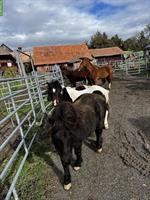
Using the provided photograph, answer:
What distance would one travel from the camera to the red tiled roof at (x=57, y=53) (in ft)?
128

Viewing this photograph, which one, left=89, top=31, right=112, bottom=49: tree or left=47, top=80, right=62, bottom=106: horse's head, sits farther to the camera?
left=89, top=31, right=112, bottom=49: tree

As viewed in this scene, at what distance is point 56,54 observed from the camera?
40.8 m

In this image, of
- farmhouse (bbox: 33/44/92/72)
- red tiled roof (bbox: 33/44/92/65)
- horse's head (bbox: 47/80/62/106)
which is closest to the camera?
horse's head (bbox: 47/80/62/106)

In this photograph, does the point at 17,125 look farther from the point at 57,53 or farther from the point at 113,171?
the point at 57,53

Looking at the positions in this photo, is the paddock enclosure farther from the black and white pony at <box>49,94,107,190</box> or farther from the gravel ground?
the black and white pony at <box>49,94,107,190</box>

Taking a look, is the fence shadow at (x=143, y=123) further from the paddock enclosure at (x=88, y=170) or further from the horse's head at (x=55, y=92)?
the horse's head at (x=55, y=92)

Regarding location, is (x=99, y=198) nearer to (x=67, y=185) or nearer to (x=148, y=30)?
(x=67, y=185)

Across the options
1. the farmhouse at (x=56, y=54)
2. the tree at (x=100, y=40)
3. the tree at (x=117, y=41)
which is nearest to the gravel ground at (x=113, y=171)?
the farmhouse at (x=56, y=54)

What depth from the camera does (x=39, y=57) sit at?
129 ft

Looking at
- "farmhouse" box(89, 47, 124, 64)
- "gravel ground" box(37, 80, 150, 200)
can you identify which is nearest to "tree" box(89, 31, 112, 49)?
"farmhouse" box(89, 47, 124, 64)

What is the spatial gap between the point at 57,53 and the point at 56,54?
0.42 meters

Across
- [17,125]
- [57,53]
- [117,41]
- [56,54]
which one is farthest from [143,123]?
[117,41]

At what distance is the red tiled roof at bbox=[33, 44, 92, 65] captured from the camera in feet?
128

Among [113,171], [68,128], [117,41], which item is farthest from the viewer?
[117,41]
